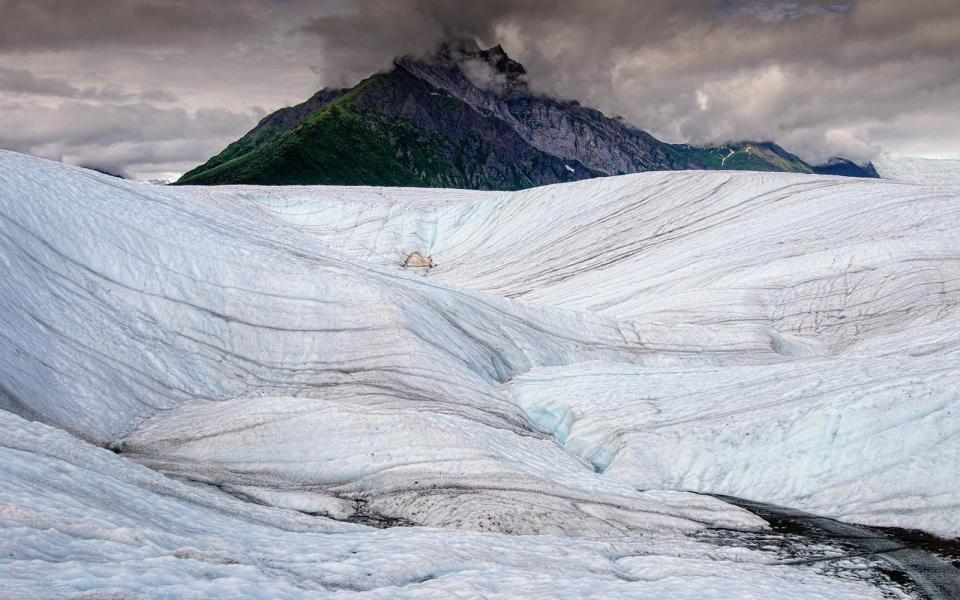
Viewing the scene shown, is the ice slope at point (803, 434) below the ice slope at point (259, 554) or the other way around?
the other way around

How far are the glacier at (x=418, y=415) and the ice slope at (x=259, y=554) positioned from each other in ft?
0.17

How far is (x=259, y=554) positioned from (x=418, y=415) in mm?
5436

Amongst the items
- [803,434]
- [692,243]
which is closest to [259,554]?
[803,434]

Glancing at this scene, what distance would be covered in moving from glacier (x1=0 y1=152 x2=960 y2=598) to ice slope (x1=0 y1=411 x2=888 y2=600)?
50mm

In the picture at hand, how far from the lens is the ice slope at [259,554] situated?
684 cm

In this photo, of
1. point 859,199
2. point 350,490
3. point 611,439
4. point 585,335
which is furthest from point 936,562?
point 859,199

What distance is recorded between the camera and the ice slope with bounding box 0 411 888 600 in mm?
6840

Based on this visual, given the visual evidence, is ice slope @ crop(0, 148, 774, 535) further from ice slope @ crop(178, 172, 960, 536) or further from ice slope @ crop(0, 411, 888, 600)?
ice slope @ crop(178, 172, 960, 536)

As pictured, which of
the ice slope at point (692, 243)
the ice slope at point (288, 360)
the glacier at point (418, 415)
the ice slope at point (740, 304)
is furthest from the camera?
the ice slope at point (692, 243)

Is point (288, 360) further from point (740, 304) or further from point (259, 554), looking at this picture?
point (740, 304)

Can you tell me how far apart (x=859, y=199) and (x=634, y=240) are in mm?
10311

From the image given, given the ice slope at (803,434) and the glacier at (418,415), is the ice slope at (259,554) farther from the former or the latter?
the ice slope at (803,434)

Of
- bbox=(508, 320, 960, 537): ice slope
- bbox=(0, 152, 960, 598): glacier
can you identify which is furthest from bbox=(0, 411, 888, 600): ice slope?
bbox=(508, 320, 960, 537): ice slope

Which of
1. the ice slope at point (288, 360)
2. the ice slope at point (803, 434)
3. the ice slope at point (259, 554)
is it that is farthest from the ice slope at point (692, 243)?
the ice slope at point (259, 554)
